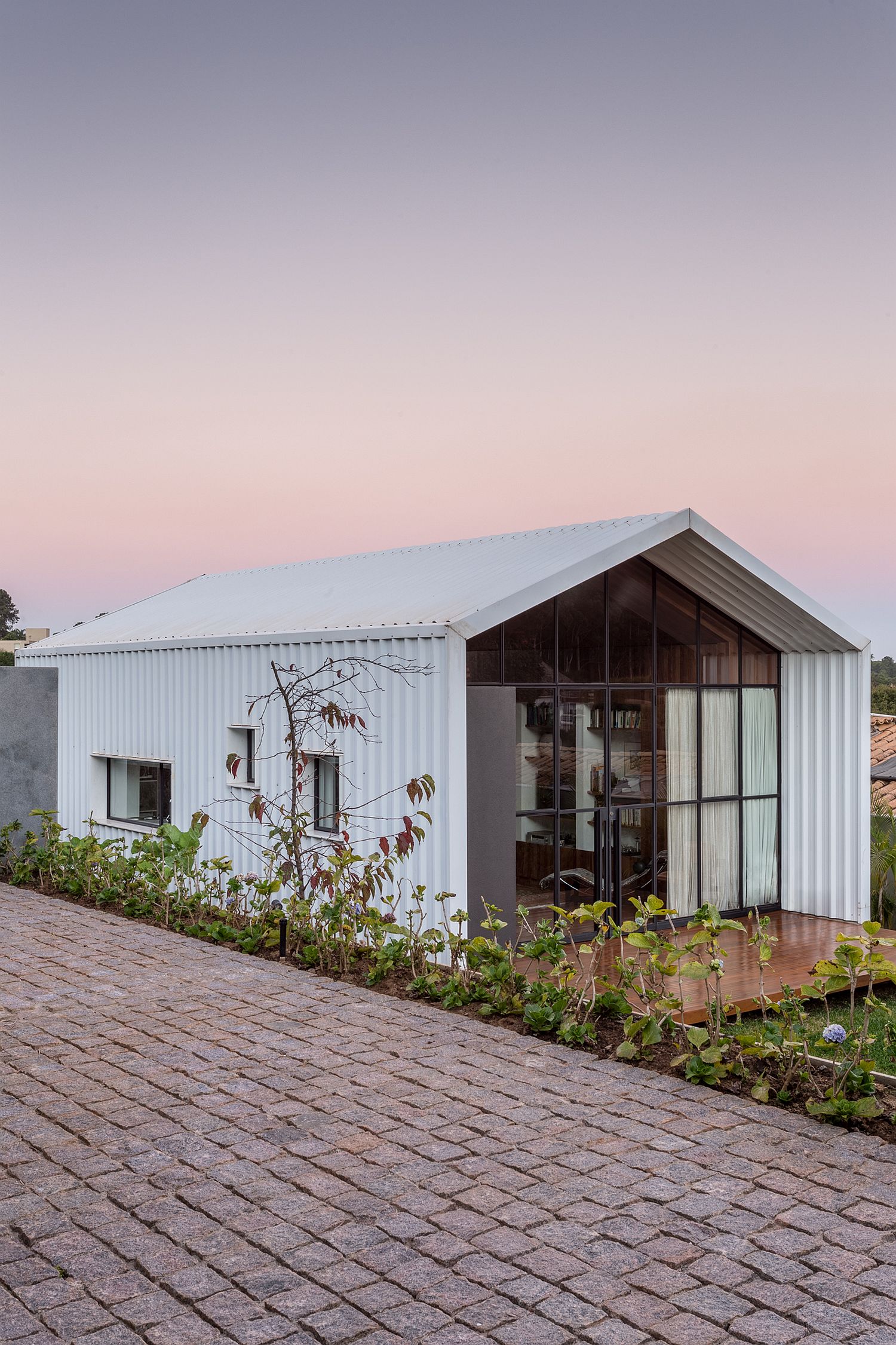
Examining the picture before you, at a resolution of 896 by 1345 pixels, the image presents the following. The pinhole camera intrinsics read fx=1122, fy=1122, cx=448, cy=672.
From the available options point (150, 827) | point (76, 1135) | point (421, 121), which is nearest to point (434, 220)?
point (421, 121)

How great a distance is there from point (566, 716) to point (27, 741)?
7.53 metres

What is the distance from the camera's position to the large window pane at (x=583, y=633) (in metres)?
10.5

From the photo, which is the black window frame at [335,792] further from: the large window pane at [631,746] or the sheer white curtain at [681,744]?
the sheer white curtain at [681,744]

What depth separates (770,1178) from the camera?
4742 mm

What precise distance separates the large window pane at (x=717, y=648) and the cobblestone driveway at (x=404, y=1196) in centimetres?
583

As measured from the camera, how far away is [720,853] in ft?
38.9

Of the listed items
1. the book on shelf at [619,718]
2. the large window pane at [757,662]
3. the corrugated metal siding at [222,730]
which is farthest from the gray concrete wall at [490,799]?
the large window pane at [757,662]

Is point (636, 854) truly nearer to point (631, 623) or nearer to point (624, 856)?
point (624, 856)

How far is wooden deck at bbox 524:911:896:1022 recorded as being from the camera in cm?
819

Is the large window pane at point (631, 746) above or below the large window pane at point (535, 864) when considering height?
above

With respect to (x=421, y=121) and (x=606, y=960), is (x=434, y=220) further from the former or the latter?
(x=606, y=960)

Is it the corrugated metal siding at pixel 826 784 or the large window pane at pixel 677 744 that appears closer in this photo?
the large window pane at pixel 677 744

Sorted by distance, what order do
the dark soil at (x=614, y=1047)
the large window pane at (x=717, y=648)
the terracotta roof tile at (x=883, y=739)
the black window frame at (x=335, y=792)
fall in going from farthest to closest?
the terracotta roof tile at (x=883, y=739) → the large window pane at (x=717, y=648) → the black window frame at (x=335, y=792) → the dark soil at (x=614, y=1047)

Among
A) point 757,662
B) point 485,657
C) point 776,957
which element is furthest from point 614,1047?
point 757,662
